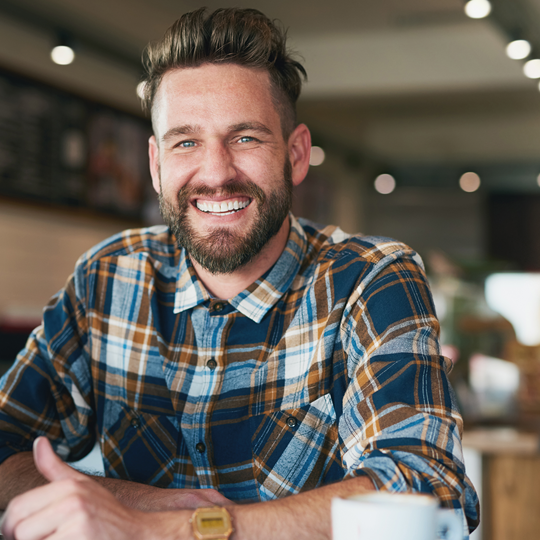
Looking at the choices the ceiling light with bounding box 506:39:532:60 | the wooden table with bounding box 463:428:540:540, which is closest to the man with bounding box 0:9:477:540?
the wooden table with bounding box 463:428:540:540

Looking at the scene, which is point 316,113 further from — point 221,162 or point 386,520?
point 386,520

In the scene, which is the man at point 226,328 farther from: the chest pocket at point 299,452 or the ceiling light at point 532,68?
the ceiling light at point 532,68

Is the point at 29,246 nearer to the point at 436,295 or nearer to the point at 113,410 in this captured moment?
the point at 436,295

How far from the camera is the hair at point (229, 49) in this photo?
1355 mm

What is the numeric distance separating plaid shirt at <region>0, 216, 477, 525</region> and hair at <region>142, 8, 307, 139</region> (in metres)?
0.30

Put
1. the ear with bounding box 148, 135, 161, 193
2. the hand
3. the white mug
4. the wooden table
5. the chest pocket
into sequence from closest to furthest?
the white mug, the hand, the chest pocket, the ear with bounding box 148, 135, 161, 193, the wooden table

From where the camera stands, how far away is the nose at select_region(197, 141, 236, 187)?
4.36 ft

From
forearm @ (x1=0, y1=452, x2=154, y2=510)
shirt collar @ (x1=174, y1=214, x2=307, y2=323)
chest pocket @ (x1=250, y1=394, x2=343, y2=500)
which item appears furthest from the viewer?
shirt collar @ (x1=174, y1=214, x2=307, y2=323)

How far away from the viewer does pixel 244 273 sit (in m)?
1.43

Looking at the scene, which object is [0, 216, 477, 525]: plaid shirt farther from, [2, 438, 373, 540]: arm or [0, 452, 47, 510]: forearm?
[2, 438, 373, 540]: arm

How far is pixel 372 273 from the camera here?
126 cm

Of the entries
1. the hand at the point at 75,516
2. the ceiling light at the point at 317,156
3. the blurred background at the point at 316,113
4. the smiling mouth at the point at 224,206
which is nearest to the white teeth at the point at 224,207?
the smiling mouth at the point at 224,206

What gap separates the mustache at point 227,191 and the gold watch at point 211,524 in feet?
2.13

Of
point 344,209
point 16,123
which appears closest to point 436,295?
point 16,123
